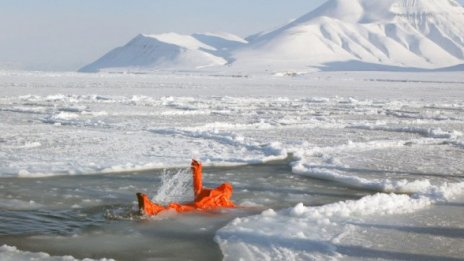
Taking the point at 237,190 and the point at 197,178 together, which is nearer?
the point at 197,178

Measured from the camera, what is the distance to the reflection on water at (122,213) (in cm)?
550

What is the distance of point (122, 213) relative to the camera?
6688mm

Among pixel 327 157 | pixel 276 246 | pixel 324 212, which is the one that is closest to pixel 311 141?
pixel 327 157

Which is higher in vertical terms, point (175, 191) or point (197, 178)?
point (197, 178)

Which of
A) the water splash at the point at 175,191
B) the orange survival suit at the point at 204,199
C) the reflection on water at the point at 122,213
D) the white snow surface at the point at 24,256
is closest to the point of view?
the white snow surface at the point at 24,256

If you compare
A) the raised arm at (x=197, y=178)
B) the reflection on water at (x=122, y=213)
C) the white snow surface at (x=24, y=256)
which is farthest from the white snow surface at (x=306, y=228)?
the white snow surface at (x=24, y=256)

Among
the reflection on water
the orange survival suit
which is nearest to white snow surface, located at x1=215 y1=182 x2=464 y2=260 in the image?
the reflection on water

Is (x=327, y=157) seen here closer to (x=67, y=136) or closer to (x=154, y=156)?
(x=154, y=156)

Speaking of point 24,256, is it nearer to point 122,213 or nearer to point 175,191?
point 122,213

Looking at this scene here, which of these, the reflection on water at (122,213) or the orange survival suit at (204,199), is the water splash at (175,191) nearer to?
the reflection on water at (122,213)

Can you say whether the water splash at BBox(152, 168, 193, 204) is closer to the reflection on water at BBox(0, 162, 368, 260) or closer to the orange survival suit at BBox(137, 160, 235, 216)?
the reflection on water at BBox(0, 162, 368, 260)

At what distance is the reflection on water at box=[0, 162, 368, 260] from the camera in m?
5.50

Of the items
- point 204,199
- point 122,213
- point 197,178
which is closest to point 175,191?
point 197,178

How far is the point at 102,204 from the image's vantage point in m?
7.11
